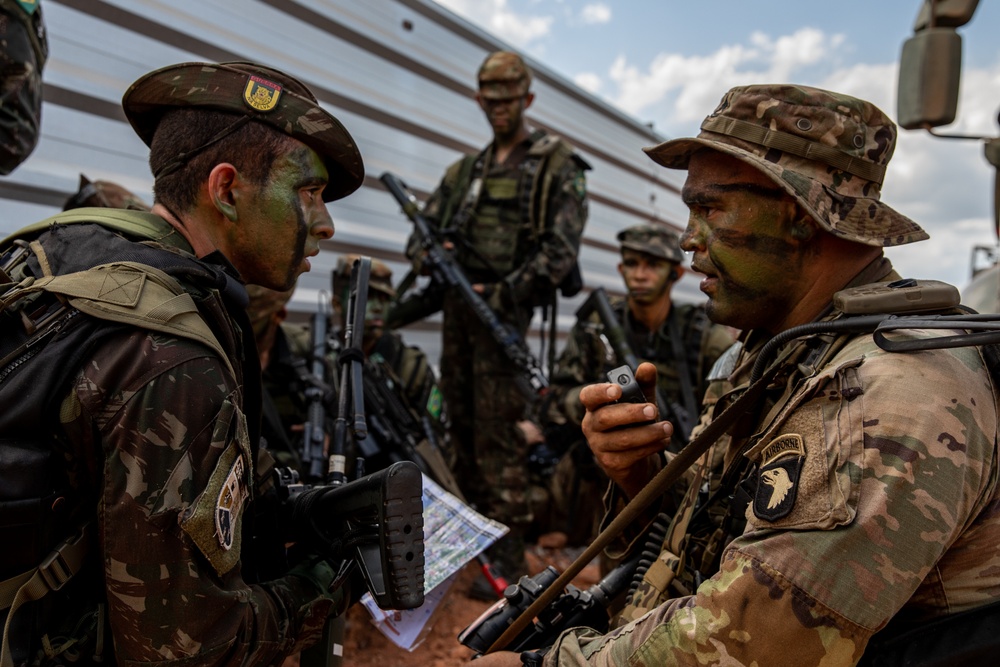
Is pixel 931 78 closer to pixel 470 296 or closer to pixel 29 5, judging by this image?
pixel 470 296

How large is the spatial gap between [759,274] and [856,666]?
0.70m

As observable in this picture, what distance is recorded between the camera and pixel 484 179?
13.0ft

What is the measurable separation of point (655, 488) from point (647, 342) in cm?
248

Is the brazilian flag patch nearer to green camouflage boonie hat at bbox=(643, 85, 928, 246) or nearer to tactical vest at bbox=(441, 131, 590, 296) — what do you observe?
tactical vest at bbox=(441, 131, 590, 296)

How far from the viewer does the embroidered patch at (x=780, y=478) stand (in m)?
1.12

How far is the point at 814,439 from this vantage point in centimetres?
114

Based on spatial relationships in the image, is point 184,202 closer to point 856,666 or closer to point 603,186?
point 856,666

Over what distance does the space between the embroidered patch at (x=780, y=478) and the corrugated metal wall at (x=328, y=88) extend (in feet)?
9.33

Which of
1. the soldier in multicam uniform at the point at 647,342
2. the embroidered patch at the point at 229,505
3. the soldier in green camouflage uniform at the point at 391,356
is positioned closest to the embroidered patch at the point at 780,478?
the embroidered patch at the point at 229,505

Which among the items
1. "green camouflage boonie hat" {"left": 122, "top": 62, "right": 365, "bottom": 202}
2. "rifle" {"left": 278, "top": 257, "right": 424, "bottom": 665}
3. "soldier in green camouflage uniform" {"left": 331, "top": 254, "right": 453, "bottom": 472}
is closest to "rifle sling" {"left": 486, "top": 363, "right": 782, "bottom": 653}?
"rifle" {"left": 278, "top": 257, "right": 424, "bottom": 665}

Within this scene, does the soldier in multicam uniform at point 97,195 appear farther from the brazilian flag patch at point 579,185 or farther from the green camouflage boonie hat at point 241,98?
the brazilian flag patch at point 579,185

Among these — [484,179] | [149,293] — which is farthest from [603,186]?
[149,293]

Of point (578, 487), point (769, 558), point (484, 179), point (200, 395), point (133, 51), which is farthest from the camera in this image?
point (578, 487)

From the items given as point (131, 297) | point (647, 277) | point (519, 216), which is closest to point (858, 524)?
point (131, 297)
